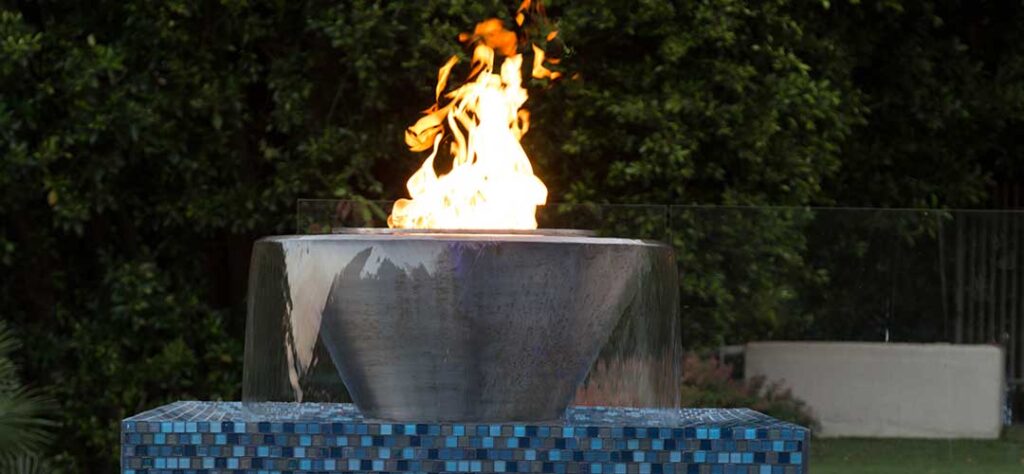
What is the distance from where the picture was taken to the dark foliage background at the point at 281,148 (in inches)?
311

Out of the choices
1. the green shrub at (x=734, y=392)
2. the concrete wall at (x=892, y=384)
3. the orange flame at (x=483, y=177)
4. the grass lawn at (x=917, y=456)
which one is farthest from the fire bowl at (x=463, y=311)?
the grass lawn at (x=917, y=456)

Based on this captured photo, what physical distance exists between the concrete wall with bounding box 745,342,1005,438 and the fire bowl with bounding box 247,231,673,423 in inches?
109

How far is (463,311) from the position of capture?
15.7ft

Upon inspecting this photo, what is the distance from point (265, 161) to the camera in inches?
338

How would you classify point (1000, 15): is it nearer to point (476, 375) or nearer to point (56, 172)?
point (56, 172)

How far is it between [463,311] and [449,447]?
37 centimetres

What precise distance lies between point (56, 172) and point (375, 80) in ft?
Answer: 5.14

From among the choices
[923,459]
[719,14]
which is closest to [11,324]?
[719,14]

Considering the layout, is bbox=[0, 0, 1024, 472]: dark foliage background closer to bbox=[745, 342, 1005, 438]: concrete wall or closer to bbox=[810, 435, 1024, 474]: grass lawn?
bbox=[745, 342, 1005, 438]: concrete wall

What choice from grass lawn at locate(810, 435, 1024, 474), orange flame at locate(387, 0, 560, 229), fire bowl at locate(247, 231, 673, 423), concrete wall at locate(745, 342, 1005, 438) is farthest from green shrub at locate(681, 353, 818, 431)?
fire bowl at locate(247, 231, 673, 423)

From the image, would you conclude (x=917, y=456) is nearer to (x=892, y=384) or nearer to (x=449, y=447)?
(x=892, y=384)

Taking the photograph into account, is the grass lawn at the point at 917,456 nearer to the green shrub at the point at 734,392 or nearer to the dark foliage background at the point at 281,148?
the green shrub at the point at 734,392

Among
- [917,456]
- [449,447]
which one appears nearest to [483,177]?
[449,447]

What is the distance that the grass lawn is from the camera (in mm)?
7617
